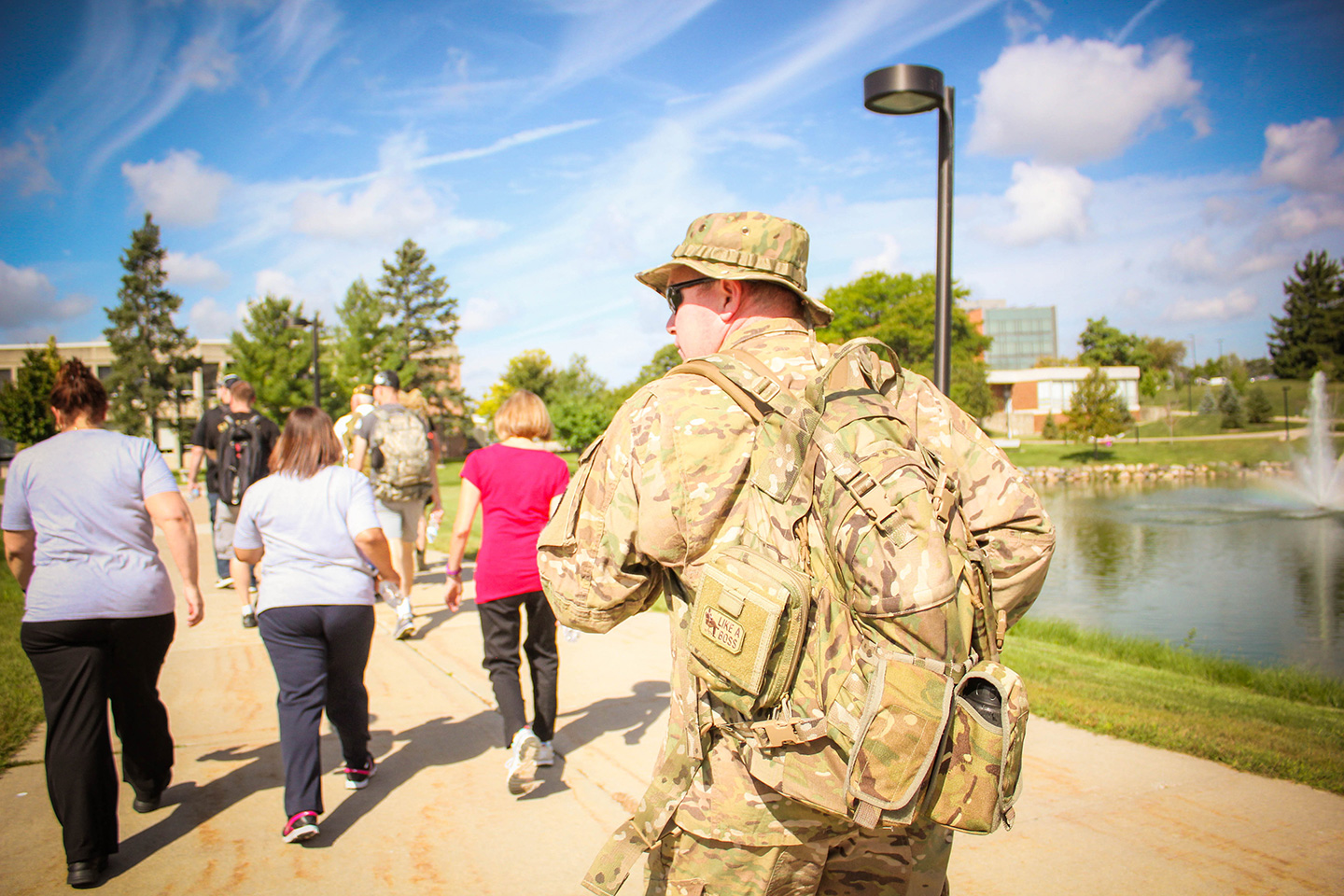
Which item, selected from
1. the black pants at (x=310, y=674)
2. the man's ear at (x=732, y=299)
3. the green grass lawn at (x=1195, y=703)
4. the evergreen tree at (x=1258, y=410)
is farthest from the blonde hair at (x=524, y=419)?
the evergreen tree at (x=1258, y=410)

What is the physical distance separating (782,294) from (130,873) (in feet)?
12.0

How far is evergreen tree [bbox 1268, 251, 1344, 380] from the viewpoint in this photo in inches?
2744

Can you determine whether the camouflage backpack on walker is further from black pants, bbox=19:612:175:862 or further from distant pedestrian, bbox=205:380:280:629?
distant pedestrian, bbox=205:380:280:629

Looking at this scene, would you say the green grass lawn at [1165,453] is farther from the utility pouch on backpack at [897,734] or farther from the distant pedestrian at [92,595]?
the utility pouch on backpack at [897,734]

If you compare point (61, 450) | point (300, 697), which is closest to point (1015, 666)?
point (300, 697)

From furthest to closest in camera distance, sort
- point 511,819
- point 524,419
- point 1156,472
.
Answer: point 1156,472 < point 524,419 < point 511,819

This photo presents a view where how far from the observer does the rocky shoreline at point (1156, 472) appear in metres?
38.3

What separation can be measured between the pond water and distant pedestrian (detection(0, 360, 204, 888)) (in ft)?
30.5

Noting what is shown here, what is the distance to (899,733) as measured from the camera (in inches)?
63.1

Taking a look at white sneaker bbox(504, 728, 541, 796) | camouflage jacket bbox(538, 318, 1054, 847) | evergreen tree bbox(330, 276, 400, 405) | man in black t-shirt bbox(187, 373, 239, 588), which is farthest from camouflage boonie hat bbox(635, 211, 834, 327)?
evergreen tree bbox(330, 276, 400, 405)

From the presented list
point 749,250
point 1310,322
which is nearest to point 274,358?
point 749,250

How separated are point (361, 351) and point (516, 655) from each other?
57332mm

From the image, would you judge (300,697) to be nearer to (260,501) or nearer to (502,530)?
(260,501)

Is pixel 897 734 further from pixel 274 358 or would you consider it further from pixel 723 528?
pixel 274 358
